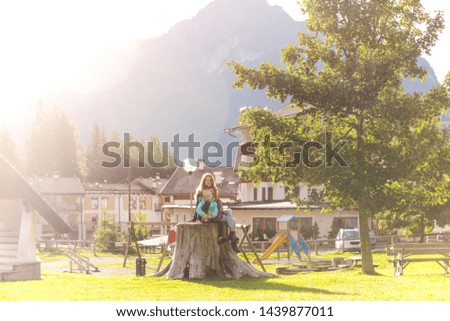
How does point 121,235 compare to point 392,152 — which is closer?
point 392,152

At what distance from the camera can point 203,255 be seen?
68.2ft

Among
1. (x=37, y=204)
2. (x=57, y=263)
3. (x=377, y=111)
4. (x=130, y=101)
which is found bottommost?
(x=57, y=263)

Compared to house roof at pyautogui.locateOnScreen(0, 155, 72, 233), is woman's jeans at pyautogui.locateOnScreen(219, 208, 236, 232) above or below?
below

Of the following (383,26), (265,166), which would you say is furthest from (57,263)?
(383,26)

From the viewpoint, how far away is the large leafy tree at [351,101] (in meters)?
22.2

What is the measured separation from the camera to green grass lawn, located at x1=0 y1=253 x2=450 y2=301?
16.5 meters

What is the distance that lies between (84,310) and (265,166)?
29.9 feet

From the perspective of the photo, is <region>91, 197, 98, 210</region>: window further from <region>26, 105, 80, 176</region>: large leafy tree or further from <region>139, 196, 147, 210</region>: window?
<region>26, 105, 80, 176</region>: large leafy tree

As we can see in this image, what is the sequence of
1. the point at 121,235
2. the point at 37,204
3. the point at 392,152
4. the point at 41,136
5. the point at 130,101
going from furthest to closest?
the point at 121,235
the point at 130,101
the point at 41,136
the point at 37,204
the point at 392,152

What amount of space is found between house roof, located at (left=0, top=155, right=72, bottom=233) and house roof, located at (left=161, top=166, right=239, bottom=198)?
1495 inches

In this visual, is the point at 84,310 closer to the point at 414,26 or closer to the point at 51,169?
the point at 414,26

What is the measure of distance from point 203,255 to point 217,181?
161 feet

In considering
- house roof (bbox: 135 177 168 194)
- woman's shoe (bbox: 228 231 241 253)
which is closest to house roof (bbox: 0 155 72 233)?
woman's shoe (bbox: 228 231 241 253)

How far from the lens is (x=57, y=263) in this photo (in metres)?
44.9
